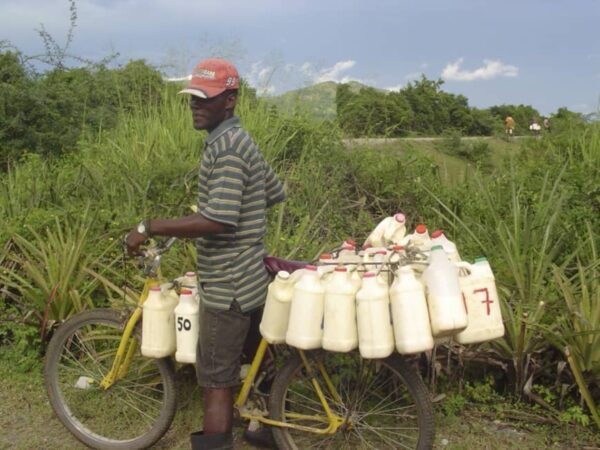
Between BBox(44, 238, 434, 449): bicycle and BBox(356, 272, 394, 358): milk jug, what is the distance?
295 mm

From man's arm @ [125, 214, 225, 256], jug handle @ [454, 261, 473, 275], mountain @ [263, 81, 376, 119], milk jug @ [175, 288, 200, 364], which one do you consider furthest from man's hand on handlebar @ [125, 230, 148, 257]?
mountain @ [263, 81, 376, 119]

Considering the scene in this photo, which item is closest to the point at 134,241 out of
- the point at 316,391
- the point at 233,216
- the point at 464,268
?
the point at 233,216

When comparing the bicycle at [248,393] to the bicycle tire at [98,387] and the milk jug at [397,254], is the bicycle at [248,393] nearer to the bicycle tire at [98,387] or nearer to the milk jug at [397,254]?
the bicycle tire at [98,387]

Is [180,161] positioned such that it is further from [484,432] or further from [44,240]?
[484,432]

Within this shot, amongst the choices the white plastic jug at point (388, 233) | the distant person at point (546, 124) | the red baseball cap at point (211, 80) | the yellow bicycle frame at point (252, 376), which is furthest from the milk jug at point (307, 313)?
the distant person at point (546, 124)

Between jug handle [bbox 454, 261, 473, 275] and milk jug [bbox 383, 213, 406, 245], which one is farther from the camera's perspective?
milk jug [bbox 383, 213, 406, 245]

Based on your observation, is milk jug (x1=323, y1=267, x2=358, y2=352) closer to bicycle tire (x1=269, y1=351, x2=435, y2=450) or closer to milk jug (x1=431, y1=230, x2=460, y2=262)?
bicycle tire (x1=269, y1=351, x2=435, y2=450)

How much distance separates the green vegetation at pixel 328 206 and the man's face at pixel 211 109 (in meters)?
1.56

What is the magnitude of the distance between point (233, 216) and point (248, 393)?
1030mm

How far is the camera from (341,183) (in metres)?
5.92

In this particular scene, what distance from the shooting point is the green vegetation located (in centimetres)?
377

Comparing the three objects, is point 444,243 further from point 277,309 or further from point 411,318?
point 277,309

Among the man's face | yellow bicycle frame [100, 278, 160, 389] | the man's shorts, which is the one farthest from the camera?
yellow bicycle frame [100, 278, 160, 389]

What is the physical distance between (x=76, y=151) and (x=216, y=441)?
5.43 meters
